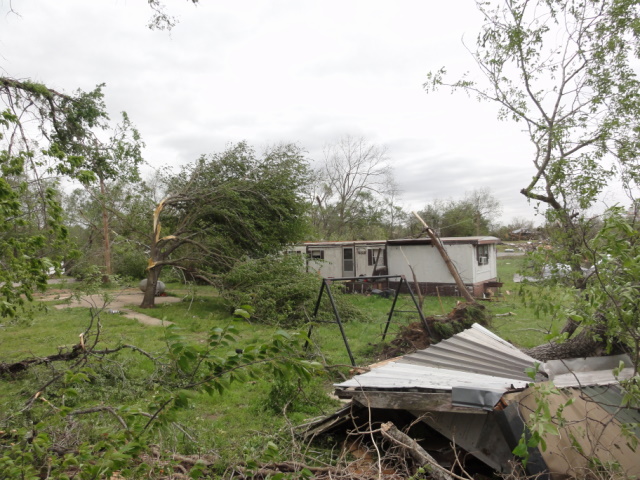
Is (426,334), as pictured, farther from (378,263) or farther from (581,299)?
(378,263)

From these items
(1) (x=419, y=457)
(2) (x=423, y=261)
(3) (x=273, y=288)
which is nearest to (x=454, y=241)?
(2) (x=423, y=261)

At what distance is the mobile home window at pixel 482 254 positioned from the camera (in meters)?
17.3

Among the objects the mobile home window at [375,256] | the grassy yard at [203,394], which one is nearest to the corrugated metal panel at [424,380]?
the grassy yard at [203,394]

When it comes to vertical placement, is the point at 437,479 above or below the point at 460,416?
below

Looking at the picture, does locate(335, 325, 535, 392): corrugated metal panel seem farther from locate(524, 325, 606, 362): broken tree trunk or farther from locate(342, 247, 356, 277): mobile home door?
locate(342, 247, 356, 277): mobile home door

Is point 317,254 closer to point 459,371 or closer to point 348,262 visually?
point 348,262

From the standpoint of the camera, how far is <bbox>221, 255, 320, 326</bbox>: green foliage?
11.1 metres

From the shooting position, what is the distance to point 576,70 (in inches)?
332

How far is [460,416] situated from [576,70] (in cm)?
802

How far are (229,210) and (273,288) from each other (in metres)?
3.56

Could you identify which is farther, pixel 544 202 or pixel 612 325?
pixel 544 202

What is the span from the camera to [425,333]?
787 cm

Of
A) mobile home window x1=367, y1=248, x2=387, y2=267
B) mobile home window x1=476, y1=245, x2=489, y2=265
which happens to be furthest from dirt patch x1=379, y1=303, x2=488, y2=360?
mobile home window x1=367, y1=248, x2=387, y2=267

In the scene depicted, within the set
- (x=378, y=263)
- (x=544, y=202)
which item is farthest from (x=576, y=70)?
(x=378, y=263)
